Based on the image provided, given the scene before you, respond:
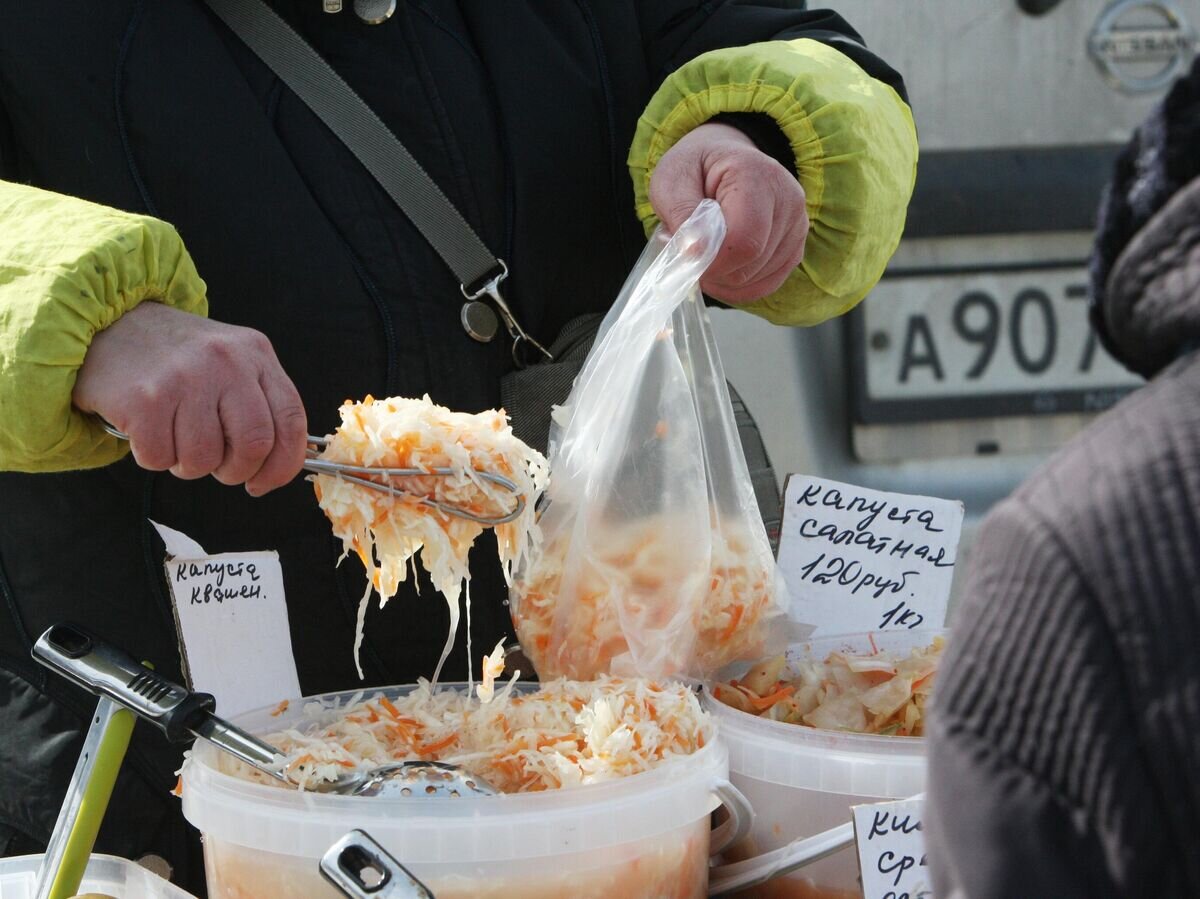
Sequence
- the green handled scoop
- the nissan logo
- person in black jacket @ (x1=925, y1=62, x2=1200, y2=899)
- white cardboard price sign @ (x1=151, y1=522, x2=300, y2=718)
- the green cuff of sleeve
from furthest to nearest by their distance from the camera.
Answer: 1. the nissan logo
2. the green cuff of sleeve
3. white cardboard price sign @ (x1=151, y1=522, x2=300, y2=718)
4. the green handled scoop
5. person in black jacket @ (x1=925, y1=62, x2=1200, y2=899)

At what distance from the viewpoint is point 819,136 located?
1392mm

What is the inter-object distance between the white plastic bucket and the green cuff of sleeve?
0.85m

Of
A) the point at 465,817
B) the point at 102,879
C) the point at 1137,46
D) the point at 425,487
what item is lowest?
the point at 102,879

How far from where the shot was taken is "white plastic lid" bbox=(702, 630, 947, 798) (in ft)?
3.45

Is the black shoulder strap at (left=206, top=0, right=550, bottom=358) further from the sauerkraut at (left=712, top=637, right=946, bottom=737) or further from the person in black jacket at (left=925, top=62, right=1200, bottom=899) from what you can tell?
the person in black jacket at (left=925, top=62, right=1200, bottom=899)

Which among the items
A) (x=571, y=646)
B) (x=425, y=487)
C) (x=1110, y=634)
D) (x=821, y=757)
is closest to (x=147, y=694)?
(x=425, y=487)

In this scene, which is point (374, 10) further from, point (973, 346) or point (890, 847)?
point (973, 346)

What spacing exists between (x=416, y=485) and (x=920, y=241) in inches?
77.4

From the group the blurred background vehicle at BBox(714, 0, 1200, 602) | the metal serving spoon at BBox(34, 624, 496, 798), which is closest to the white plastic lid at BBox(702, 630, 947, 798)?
the metal serving spoon at BBox(34, 624, 496, 798)

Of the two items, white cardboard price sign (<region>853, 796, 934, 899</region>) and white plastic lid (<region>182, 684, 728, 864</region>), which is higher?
white plastic lid (<region>182, 684, 728, 864</region>)

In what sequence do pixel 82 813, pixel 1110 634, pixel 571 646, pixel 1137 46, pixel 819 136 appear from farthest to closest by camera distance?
1. pixel 1137 46
2. pixel 819 136
3. pixel 571 646
4. pixel 82 813
5. pixel 1110 634

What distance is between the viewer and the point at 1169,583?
0.47 meters

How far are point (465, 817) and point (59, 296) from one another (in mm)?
495

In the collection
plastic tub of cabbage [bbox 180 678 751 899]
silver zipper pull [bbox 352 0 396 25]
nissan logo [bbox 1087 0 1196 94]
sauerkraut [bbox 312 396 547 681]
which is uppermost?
silver zipper pull [bbox 352 0 396 25]
